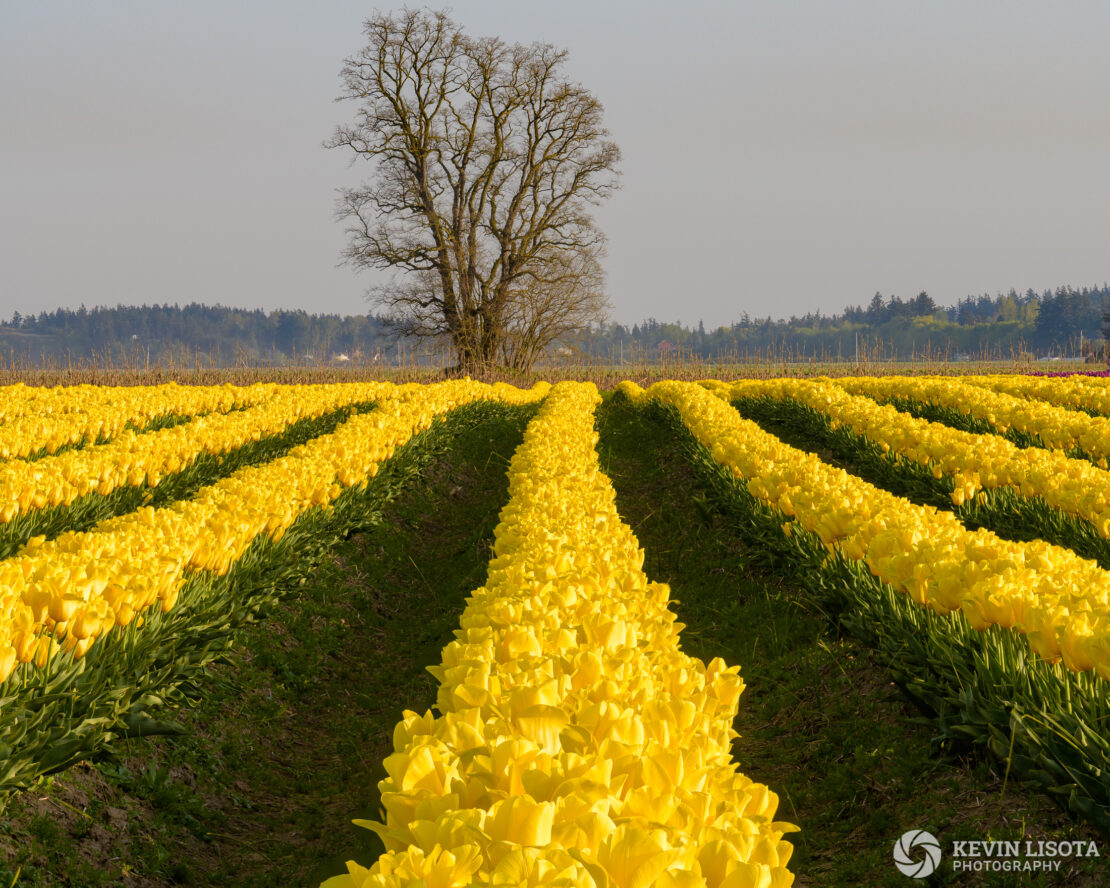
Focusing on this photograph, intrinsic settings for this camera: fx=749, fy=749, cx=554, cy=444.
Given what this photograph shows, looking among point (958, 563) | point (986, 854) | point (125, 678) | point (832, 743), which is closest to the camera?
point (986, 854)

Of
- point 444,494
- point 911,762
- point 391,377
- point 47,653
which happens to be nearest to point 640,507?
point 444,494

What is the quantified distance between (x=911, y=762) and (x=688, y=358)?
4289cm

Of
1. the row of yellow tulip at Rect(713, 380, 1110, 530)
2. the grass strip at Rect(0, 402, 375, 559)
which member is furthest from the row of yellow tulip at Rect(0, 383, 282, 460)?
the row of yellow tulip at Rect(713, 380, 1110, 530)

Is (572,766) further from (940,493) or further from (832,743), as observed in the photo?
(940,493)

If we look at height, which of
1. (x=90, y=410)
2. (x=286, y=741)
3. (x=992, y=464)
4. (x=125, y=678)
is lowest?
(x=286, y=741)

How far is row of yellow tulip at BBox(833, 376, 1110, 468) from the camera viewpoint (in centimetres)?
1116

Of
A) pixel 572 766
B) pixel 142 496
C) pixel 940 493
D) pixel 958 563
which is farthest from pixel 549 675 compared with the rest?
pixel 940 493

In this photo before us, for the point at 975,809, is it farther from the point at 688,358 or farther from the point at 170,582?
the point at 688,358

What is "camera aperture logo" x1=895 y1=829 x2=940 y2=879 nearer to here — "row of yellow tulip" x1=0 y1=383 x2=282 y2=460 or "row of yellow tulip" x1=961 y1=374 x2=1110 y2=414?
"row of yellow tulip" x1=0 y1=383 x2=282 y2=460

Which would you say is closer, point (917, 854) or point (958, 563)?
point (917, 854)

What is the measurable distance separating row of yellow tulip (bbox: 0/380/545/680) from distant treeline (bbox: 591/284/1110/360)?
112 meters

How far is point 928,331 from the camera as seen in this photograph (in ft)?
512

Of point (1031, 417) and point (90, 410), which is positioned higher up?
point (90, 410)

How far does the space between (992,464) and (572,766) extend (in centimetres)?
A: 905
